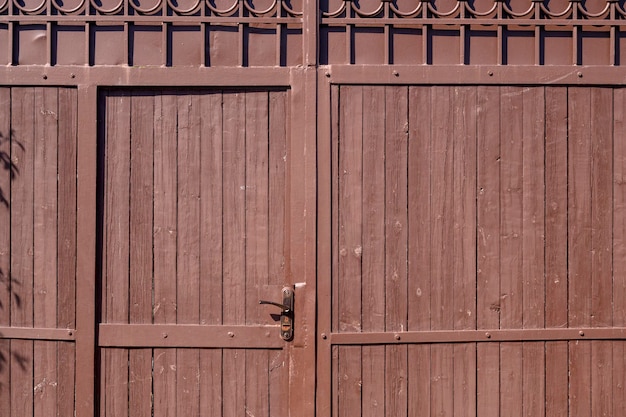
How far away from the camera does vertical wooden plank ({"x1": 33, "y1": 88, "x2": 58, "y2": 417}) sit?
10.5 ft

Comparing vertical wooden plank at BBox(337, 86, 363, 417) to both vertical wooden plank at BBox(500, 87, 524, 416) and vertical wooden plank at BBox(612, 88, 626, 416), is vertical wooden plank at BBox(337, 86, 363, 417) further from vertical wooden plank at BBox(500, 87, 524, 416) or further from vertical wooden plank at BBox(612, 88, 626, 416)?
vertical wooden plank at BBox(612, 88, 626, 416)

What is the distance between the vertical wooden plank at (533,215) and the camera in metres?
3.19

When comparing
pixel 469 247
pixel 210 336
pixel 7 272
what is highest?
pixel 469 247

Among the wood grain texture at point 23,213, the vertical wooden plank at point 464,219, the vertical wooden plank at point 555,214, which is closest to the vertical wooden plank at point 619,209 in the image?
the vertical wooden plank at point 555,214

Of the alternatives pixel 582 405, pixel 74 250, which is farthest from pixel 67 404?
pixel 582 405

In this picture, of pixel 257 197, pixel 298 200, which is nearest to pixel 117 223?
pixel 257 197

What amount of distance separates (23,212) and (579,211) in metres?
2.96

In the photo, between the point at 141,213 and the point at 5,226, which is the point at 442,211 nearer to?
the point at 141,213

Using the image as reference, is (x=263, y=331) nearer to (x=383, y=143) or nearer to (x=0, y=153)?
(x=383, y=143)

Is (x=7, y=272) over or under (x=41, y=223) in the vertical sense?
under

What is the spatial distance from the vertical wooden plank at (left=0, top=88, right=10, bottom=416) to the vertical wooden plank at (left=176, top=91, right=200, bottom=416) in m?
0.90

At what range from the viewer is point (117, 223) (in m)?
3.20

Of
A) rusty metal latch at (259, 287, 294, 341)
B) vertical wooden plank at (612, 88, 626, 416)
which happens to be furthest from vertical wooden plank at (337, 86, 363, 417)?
vertical wooden plank at (612, 88, 626, 416)

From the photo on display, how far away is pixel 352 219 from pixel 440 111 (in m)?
0.74
